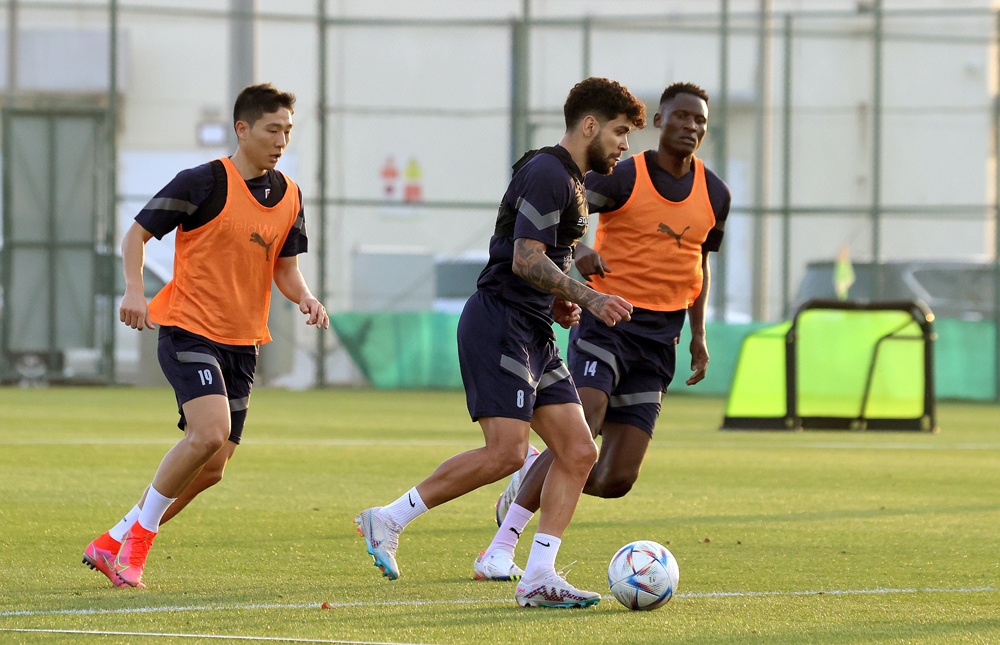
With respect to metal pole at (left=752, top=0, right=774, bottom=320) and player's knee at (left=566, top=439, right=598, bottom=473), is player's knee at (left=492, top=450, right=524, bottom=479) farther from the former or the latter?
metal pole at (left=752, top=0, right=774, bottom=320)

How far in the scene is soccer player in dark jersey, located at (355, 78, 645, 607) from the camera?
203 inches

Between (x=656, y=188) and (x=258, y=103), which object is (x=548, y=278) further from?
(x=656, y=188)

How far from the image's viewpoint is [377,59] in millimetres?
22266

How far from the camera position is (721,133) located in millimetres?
21281

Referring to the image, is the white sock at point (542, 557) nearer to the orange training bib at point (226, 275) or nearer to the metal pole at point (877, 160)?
the orange training bib at point (226, 275)

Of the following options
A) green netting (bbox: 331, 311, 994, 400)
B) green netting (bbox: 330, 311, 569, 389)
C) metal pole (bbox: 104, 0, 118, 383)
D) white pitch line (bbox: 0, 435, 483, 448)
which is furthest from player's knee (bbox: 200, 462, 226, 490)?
metal pole (bbox: 104, 0, 118, 383)

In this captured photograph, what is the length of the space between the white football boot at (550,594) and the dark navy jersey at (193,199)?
1889 millimetres

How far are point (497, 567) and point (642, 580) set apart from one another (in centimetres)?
84

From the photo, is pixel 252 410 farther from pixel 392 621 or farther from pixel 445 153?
pixel 392 621

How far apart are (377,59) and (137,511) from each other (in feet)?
57.0

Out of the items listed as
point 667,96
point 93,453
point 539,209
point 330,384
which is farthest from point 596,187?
point 330,384

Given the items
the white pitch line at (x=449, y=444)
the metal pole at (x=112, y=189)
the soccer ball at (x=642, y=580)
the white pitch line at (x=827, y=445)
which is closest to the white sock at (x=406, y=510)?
the soccer ball at (x=642, y=580)

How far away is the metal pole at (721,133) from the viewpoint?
2114cm

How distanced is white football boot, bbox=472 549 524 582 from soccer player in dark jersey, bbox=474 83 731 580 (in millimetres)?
731
